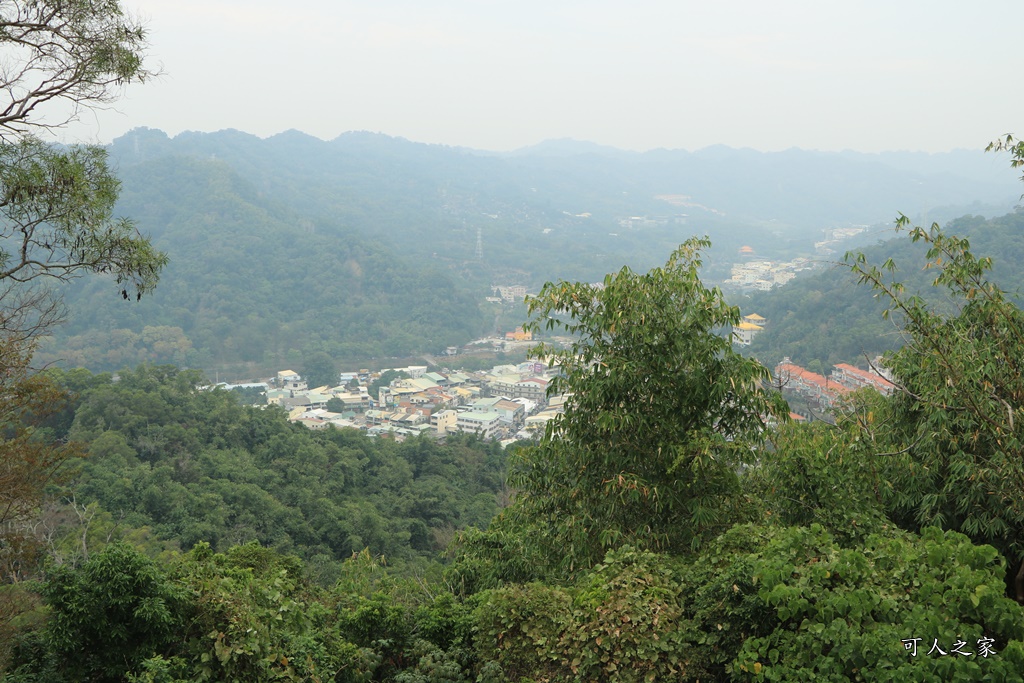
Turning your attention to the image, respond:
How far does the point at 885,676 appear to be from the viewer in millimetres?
1911

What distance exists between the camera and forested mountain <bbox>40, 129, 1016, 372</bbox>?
43.0m

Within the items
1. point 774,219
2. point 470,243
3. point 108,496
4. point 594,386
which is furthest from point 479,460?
point 774,219

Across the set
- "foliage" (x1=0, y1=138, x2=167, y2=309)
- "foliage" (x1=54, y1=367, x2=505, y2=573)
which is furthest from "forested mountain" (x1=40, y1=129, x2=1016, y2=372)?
"foliage" (x1=54, y1=367, x2=505, y2=573)

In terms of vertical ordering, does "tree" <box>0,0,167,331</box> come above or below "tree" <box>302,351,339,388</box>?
above

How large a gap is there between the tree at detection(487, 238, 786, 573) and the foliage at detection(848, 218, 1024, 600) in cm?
68

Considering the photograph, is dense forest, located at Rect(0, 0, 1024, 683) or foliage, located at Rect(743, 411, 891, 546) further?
foliage, located at Rect(743, 411, 891, 546)

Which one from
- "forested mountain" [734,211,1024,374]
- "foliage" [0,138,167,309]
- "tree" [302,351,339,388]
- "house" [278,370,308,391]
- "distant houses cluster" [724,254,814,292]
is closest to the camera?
"foliage" [0,138,167,309]

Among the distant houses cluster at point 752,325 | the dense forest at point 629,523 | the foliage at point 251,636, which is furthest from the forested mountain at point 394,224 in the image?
the distant houses cluster at point 752,325

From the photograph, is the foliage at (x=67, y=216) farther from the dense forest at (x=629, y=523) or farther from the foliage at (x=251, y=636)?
the foliage at (x=251, y=636)

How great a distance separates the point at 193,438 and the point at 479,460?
23.3 feet

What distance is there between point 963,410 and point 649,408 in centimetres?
133

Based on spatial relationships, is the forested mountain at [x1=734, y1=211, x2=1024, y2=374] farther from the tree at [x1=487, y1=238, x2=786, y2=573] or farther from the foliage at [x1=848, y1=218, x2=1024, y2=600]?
the tree at [x1=487, y1=238, x2=786, y2=573]

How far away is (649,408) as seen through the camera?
3.51 metres

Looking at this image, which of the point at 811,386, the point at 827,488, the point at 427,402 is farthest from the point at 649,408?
the point at 427,402
